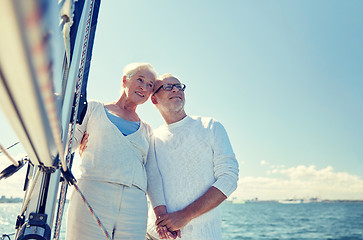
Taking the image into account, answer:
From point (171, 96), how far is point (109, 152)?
0.88 metres

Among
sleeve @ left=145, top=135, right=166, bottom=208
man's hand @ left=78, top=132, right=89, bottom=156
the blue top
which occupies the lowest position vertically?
sleeve @ left=145, top=135, right=166, bottom=208

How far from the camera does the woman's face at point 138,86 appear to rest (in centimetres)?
232

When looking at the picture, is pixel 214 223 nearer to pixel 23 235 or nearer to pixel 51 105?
pixel 23 235

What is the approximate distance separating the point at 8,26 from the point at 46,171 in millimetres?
726

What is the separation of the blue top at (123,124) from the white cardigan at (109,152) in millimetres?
A: 52

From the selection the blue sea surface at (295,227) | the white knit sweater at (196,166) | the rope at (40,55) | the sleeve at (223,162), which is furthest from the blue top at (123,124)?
the blue sea surface at (295,227)

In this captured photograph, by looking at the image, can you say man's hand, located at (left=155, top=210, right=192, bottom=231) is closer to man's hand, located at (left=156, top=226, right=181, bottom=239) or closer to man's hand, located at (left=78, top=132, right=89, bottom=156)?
man's hand, located at (left=156, top=226, right=181, bottom=239)

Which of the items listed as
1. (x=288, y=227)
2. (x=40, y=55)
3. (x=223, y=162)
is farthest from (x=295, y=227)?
(x=40, y=55)

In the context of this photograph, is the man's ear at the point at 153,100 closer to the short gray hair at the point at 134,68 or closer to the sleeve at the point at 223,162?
the short gray hair at the point at 134,68

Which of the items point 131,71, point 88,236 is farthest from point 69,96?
point 131,71

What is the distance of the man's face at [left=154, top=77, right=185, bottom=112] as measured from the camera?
8.59 ft

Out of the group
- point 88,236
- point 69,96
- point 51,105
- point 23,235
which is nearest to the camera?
point 51,105

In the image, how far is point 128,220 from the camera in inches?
73.5

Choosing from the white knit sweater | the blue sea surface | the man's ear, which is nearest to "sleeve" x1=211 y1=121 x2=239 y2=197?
the white knit sweater
